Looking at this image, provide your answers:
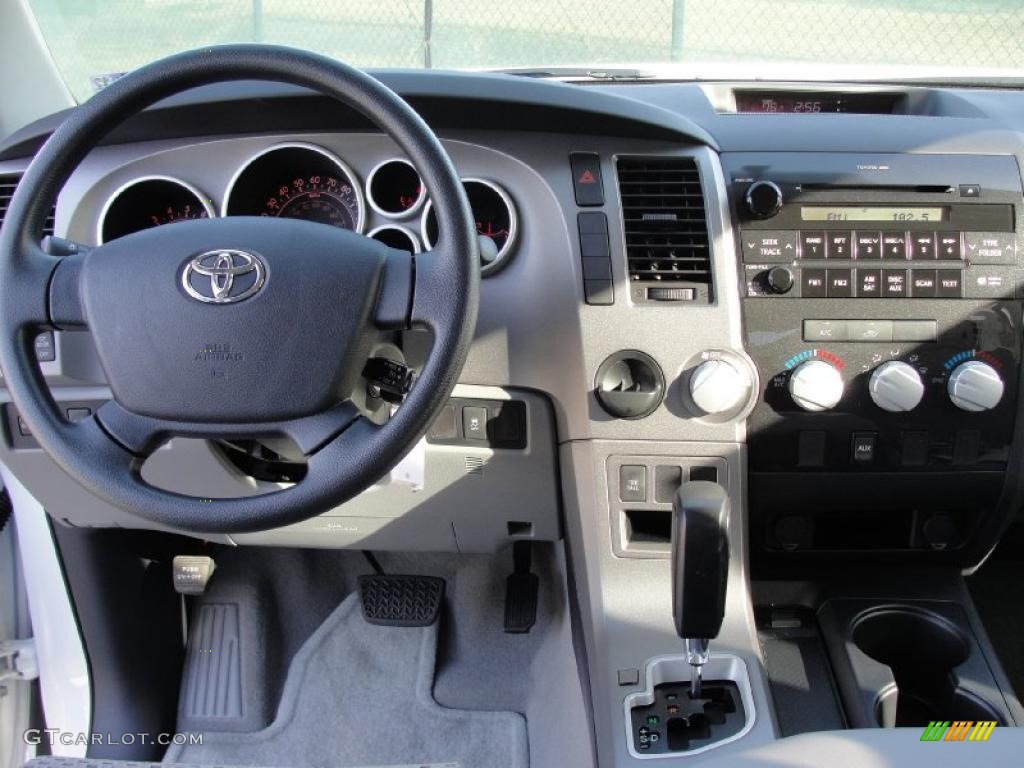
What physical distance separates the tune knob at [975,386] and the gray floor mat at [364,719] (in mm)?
1192

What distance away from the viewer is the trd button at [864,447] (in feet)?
5.04

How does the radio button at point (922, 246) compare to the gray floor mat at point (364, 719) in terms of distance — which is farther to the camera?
the gray floor mat at point (364, 719)

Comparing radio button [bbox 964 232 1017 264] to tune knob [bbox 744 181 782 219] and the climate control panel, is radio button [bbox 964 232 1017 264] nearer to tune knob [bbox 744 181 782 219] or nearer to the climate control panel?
the climate control panel

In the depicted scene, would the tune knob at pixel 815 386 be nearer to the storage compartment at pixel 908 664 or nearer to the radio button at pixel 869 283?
the radio button at pixel 869 283

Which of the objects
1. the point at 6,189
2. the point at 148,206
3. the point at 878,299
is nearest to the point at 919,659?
the point at 878,299

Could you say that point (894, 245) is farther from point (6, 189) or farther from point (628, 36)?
point (6, 189)

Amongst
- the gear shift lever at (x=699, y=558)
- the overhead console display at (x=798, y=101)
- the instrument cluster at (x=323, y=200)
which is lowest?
the gear shift lever at (x=699, y=558)

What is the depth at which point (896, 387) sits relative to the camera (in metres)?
1.45

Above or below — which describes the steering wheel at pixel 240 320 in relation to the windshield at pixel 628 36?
below

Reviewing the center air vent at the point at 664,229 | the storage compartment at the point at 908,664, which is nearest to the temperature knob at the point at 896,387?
the center air vent at the point at 664,229

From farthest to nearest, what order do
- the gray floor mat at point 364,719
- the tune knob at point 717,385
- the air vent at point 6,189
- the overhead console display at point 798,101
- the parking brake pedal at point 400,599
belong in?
the parking brake pedal at point 400,599
the gray floor mat at point 364,719
the overhead console display at point 798,101
the air vent at point 6,189
the tune knob at point 717,385

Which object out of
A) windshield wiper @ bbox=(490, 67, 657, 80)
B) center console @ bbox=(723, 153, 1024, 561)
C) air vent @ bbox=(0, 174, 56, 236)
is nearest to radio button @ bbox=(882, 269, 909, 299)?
center console @ bbox=(723, 153, 1024, 561)

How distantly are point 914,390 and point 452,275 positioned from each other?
0.86 m

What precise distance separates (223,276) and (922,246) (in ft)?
3.73
